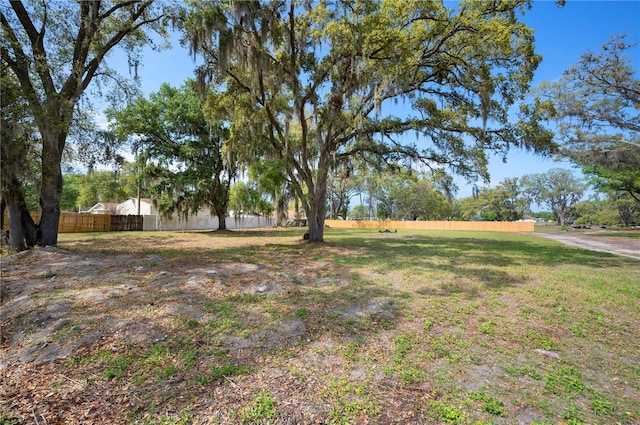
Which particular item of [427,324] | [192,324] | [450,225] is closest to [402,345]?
[427,324]

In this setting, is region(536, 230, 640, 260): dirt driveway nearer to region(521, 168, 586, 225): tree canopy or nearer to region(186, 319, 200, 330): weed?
region(186, 319, 200, 330): weed

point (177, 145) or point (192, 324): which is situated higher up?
point (177, 145)

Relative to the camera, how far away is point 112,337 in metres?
2.88

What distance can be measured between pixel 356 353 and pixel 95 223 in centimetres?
2188

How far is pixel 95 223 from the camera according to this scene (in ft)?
61.4

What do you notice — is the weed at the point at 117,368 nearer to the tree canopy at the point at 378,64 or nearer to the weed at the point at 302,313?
the weed at the point at 302,313

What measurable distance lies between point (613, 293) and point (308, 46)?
10.0m

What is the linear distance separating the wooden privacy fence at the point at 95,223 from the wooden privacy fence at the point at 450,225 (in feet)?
74.4

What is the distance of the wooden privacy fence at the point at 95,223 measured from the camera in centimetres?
1722

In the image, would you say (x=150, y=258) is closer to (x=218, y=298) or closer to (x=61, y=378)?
(x=218, y=298)

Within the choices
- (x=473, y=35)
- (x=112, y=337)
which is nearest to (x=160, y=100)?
(x=473, y=35)

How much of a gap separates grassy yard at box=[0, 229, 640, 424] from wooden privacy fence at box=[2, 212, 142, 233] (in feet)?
51.7

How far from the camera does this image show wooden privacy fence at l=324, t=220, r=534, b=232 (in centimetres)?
3153

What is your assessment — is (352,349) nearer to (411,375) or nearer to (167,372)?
(411,375)
